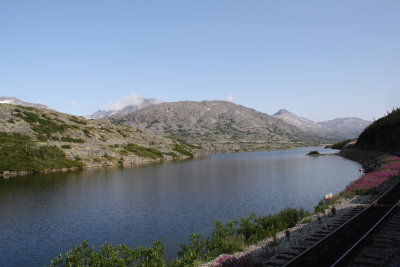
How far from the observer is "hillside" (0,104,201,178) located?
4815 inches

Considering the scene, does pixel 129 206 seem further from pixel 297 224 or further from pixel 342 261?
pixel 342 261

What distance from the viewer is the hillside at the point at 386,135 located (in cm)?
11369

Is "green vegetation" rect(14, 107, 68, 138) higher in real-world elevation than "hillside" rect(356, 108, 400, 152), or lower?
higher

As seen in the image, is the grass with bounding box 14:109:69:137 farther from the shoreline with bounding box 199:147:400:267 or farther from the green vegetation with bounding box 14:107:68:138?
the shoreline with bounding box 199:147:400:267

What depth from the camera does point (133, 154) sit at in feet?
576

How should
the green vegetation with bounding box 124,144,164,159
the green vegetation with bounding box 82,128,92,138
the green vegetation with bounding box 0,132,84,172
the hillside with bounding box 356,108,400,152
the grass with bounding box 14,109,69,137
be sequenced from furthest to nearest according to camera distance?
the green vegetation with bounding box 82,128,92,138
the green vegetation with bounding box 124,144,164,159
the grass with bounding box 14,109,69,137
the green vegetation with bounding box 0,132,84,172
the hillside with bounding box 356,108,400,152

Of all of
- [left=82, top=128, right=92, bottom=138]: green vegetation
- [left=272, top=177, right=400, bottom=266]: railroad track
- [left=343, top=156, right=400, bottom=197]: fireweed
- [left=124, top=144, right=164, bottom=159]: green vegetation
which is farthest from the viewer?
[left=82, top=128, right=92, bottom=138]: green vegetation

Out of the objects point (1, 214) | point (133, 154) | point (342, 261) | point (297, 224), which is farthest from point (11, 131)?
point (342, 261)

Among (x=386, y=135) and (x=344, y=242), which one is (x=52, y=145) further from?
(x=344, y=242)

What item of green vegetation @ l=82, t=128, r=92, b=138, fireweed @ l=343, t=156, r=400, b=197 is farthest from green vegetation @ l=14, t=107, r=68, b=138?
fireweed @ l=343, t=156, r=400, b=197

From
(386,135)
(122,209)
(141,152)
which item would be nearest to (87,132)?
(141,152)

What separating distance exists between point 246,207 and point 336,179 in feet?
127

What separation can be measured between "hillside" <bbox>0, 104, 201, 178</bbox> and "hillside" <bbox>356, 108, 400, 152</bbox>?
112 meters

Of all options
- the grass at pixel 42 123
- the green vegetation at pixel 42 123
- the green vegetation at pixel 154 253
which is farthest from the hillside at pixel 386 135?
the grass at pixel 42 123
